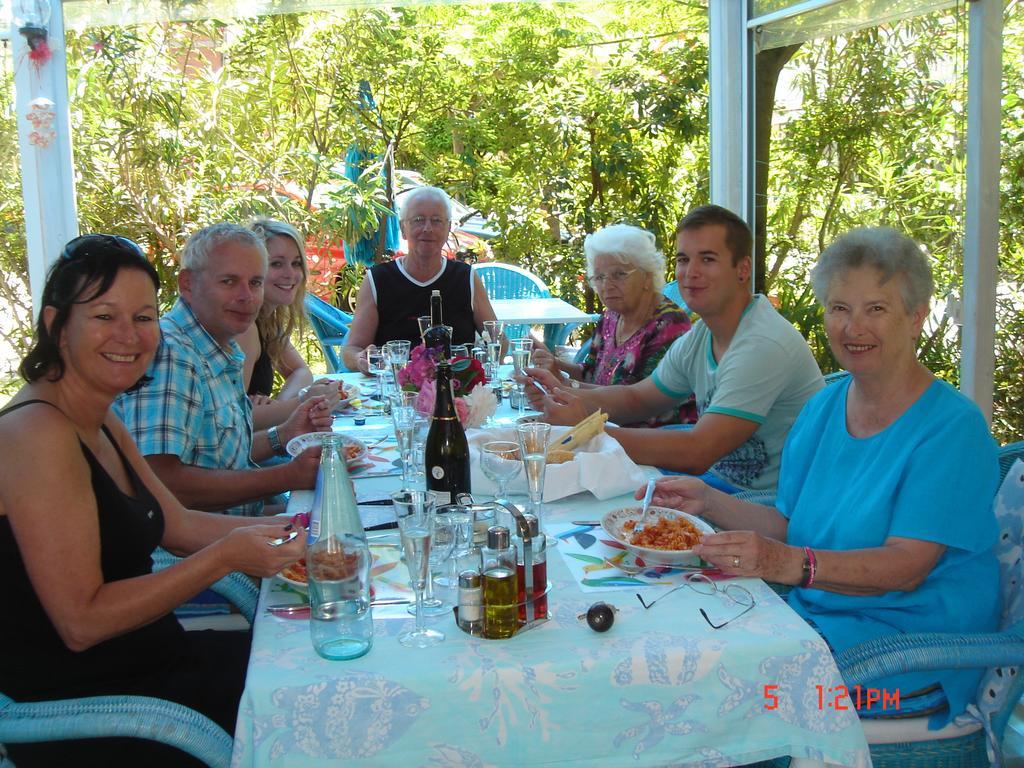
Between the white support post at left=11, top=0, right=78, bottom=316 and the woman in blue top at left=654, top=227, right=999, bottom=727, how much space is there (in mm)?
4310

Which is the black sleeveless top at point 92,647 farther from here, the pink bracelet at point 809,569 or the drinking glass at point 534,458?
the pink bracelet at point 809,569

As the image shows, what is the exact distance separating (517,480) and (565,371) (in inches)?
69.8

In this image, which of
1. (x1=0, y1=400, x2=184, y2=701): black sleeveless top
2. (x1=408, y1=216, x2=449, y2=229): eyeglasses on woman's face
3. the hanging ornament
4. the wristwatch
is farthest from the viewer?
the hanging ornament

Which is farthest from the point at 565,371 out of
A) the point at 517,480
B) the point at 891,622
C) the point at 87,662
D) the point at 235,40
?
the point at 235,40

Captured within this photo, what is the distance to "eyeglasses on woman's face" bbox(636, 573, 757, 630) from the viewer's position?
4.26ft

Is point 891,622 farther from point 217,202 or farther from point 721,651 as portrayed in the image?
point 217,202

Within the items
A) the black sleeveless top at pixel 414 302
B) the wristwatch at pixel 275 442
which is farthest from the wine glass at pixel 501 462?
the black sleeveless top at pixel 414 302

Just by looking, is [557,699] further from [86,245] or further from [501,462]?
[86,245]

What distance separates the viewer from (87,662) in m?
1.47

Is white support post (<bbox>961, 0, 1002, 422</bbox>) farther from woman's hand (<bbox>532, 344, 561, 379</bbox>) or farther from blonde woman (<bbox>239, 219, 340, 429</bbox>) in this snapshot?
blonde woman (<bbox>239, 219, 340, 429</bbox>)

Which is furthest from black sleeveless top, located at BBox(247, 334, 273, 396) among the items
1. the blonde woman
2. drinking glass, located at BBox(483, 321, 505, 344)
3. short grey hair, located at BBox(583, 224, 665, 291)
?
short grey hair, located at BBox(583, 224, 665, 291)

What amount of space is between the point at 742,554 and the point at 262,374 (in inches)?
96.7

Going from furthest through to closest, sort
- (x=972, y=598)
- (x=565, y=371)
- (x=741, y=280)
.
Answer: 1. (x=565, y=371)
2. (x=741, y=280)
3. (x=972, y=598)

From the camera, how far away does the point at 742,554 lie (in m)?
1.44
